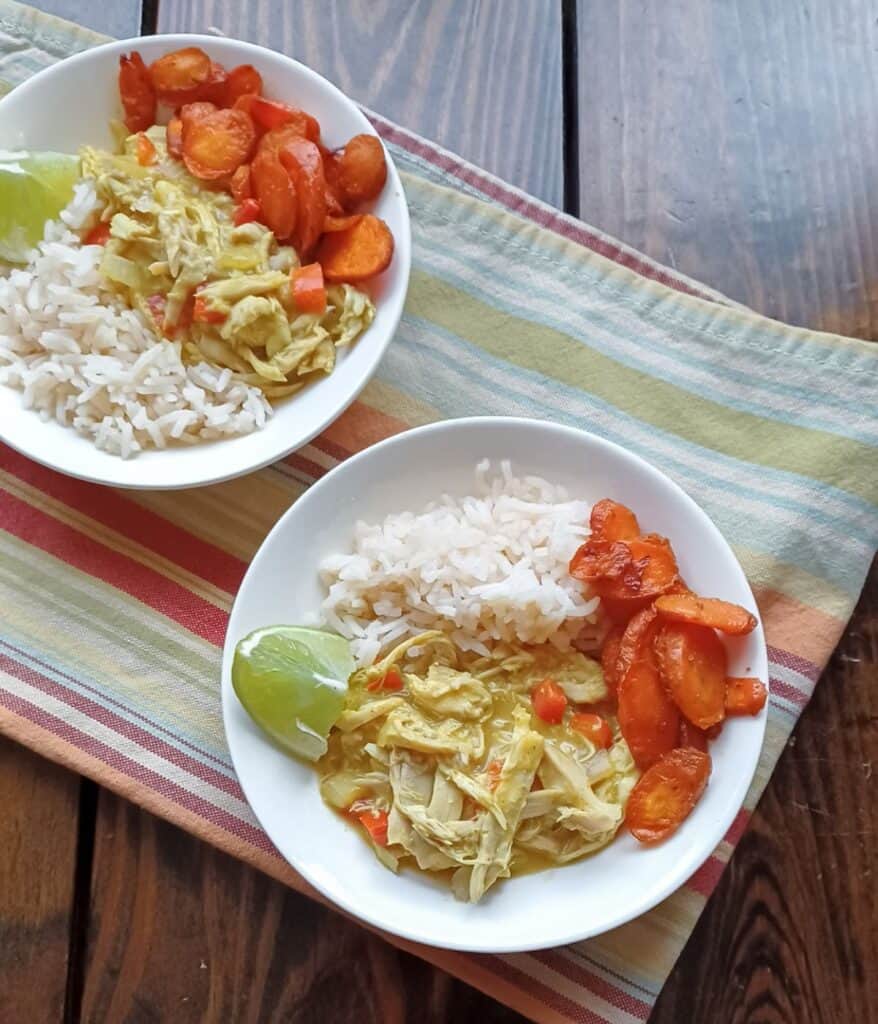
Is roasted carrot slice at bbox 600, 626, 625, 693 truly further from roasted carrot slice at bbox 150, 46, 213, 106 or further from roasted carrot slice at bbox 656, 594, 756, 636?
roasted carrot slice at bbox 150, 46, 213, 106

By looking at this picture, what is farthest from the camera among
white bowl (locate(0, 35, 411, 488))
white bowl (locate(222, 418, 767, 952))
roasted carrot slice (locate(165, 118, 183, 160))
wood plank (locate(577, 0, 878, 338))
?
wood plank (locate(577, 0, 878, 338))

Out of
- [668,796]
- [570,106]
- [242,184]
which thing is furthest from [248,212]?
[668,796]

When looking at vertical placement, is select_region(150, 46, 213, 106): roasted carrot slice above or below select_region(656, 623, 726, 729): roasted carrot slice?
above

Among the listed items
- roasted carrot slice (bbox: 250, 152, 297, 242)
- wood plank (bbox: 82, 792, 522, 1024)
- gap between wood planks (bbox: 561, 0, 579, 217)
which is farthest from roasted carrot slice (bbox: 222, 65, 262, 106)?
wood plank (bbox: 82, 792, 522, 1024)

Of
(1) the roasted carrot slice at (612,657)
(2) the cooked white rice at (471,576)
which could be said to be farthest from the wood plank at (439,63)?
(1) the roasted carrot slice at (612,657)

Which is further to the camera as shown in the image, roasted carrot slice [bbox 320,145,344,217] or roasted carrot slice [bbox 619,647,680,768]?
roasted carrot slice [bbox 320,145,344,217]

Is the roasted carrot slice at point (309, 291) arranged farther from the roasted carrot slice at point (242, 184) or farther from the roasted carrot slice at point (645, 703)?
the roasted carrot slice at point (645, 703)

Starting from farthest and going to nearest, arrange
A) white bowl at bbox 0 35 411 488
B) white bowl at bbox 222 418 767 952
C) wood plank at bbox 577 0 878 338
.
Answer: wood plank at bbox 577 0 878 338, white bowl at bbox 0 35 411 488, white bowl at bbox 222 418 767 952

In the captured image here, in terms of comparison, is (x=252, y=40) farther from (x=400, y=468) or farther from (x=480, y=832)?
(x=480, y=832)

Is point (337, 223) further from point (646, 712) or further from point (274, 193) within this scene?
point (646, 712)
